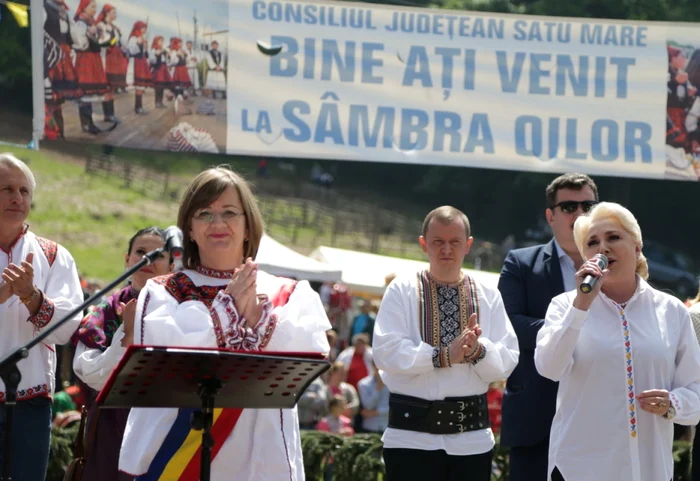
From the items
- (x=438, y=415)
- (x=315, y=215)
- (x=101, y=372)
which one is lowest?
(x=438, y=415)

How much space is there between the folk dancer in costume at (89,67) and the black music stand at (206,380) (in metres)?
5.14

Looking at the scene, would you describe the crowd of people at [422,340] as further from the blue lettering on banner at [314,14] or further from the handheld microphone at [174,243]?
the blue lettering on banner at [314,14]

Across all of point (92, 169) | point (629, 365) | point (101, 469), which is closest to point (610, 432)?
point (629, 365)

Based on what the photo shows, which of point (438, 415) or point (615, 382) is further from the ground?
point (615, 382)

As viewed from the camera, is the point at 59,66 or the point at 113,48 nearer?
the point at 59,66

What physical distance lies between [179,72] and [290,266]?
974 cm

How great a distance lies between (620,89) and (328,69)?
7.97ft

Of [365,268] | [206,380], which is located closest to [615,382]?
[206,380]

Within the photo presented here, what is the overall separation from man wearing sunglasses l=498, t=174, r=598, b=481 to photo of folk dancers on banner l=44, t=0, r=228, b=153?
10.7ft

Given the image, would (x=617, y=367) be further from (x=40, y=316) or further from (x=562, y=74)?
(x=562, y=74)

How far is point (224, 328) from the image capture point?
3756mm

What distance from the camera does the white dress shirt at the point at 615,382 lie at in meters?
4.79

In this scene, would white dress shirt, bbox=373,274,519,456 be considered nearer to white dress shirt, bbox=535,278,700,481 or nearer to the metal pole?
white dress shirt, bbox=535,278,700,481

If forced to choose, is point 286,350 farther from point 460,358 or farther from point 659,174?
point 659,174
